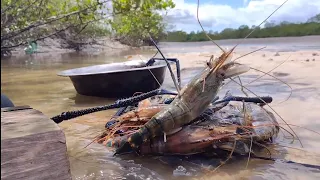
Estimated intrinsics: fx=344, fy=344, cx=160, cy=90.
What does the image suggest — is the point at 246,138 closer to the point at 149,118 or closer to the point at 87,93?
the point at 149,118

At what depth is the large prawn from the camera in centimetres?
259

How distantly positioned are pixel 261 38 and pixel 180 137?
27.4 metres

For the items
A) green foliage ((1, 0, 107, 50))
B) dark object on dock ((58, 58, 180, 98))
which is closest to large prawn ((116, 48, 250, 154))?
green foliage ((1, 0, 107, 50))

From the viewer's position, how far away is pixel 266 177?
2.35 meters

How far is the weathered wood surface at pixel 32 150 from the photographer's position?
1.33 m

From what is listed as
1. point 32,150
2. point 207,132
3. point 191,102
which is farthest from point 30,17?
point 32,150

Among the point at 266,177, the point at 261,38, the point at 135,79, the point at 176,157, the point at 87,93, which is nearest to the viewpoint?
the point at 266,177

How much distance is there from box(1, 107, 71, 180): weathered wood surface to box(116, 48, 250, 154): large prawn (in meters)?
1.11

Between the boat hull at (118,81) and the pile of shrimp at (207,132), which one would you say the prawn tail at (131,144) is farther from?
the boat hull at (118,81)

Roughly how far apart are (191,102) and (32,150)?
1.50 metres

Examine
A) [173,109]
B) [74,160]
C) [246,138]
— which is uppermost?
[173,109]

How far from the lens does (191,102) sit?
8.77ft

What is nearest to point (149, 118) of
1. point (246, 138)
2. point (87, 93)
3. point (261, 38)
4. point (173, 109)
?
point (173, 109)

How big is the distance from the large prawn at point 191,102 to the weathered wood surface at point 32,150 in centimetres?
111
